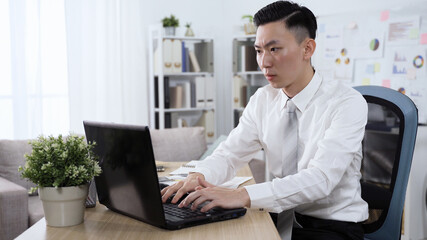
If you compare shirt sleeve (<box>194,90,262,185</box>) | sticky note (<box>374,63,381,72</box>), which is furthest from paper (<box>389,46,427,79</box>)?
shirt sleeve (<box>194,90,262,185</box>)

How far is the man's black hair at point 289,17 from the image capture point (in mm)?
1659

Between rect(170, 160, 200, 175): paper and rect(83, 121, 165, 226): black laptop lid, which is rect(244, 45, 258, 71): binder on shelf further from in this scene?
rect(83, 121, 165, 226): black laptop lid

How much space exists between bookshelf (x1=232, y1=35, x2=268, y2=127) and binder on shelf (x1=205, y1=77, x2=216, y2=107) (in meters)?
0.23

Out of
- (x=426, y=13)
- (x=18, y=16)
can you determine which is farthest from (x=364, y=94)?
(x=18, y=16)

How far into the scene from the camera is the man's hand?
52.0 inches

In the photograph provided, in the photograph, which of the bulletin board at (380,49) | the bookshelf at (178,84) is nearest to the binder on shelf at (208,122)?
the bookshelf at (178,84)

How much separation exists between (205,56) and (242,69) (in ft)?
1.41

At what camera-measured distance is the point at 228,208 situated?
52.4 inches

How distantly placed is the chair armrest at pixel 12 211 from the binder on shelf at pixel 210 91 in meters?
2.68

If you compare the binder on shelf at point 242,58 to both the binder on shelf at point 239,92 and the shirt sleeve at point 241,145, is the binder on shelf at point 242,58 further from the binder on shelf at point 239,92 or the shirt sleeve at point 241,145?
the shirt sleeve at point 241,145

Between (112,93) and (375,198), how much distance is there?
3.57 m

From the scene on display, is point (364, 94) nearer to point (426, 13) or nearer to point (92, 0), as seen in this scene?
point (426, 13)

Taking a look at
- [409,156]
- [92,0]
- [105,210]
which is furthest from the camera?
[92,0]

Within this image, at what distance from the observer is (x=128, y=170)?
1235 mm
